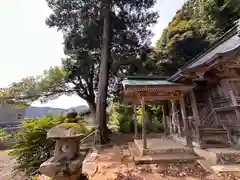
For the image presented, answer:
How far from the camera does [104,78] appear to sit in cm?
1120

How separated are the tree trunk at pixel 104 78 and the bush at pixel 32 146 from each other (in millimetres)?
3963

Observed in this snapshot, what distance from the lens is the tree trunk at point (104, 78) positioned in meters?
10.8

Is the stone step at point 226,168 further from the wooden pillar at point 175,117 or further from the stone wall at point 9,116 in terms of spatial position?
the stone wall at point 9,116

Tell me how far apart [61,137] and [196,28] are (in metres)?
16.1

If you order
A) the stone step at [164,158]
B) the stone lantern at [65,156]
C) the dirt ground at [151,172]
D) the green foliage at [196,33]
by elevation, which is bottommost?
the dirt ground at [151,172]

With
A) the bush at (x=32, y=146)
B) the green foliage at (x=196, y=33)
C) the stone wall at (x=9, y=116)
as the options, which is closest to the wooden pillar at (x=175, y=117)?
the bush at (x=32, y=146)

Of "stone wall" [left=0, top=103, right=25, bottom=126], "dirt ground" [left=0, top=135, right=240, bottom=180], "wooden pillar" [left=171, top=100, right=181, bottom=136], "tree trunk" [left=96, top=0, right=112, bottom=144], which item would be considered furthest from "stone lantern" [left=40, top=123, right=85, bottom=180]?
"stone wall" [left=0, top=103, right=25, bottom=126]

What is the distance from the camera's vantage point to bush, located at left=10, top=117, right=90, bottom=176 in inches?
262

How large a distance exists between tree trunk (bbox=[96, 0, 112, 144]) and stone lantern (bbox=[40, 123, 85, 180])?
7.05 metres

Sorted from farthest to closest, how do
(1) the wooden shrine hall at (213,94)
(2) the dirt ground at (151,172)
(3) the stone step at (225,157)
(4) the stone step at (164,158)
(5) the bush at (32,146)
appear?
(5) the bush at (32,146), (1) the wooden shrine hall at (213,94), (4) the stone step at (164,158), (3) the stone step at (225,157), (2) the dirt ground at (151,172)

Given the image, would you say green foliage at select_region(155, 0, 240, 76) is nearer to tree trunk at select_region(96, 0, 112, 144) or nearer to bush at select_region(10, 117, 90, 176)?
tree trunk at select_region(96, 0, 112, 144)

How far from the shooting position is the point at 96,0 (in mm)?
11648

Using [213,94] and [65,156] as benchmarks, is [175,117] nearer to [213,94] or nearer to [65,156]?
[213,94]

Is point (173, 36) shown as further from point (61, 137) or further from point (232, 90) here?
point (61, 137)
